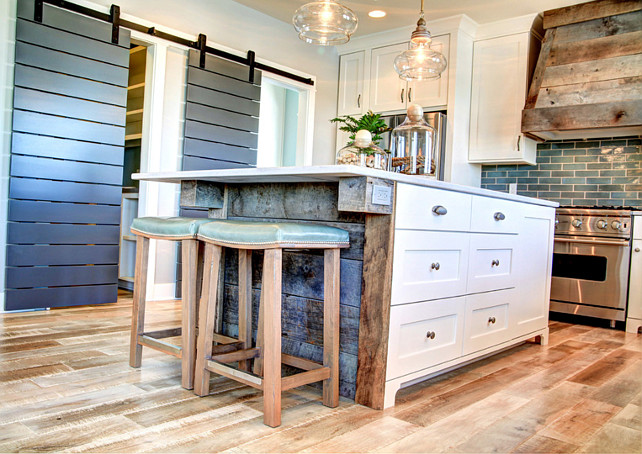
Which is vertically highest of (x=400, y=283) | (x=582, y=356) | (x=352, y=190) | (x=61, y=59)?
(x=61, y=59)

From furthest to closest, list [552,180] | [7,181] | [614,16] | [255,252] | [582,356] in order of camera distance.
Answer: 1. [552,180]
2. [614,16]
3. [7,181]
4. [582,356]
5. [255,252]

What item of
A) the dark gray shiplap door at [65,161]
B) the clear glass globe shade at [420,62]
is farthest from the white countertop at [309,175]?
the dark gray shiplap door at [65,161]

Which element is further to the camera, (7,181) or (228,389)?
(7,181)

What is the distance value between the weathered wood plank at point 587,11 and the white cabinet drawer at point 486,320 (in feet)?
8.75

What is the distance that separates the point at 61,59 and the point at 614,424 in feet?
11.7

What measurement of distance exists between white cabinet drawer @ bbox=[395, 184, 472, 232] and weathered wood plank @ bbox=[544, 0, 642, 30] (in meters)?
2.83

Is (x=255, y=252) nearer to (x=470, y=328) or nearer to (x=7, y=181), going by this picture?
(x=470, y=328)

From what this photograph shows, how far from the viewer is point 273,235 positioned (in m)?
1.67

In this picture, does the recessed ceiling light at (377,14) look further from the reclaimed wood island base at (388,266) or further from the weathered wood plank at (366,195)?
the weathered wood plank at (366,195)

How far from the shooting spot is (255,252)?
2.36m

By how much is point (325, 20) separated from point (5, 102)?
2.05m

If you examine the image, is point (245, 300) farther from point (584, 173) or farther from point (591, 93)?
point (584, 173)

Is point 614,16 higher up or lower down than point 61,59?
higher up

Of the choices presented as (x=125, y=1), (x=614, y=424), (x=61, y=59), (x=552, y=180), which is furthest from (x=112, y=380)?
(x=552, y=180)
